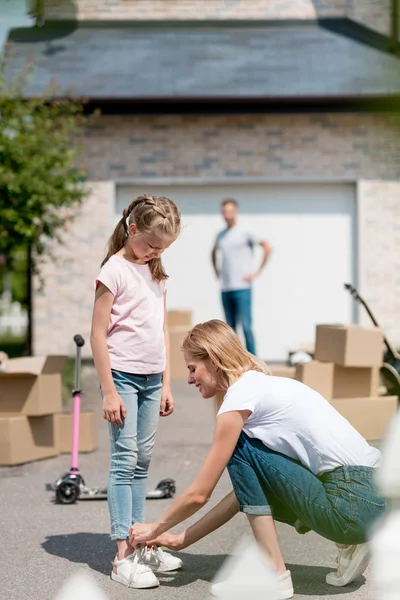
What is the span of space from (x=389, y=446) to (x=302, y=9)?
15.2 m

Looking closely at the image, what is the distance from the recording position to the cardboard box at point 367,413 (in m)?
6.61

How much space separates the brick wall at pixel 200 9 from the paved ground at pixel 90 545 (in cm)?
1039

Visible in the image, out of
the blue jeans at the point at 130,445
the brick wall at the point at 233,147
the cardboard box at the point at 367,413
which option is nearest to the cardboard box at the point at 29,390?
the cardboard box at the point at 367,413

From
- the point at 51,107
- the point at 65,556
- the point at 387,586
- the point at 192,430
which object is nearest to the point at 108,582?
the point at 65,556

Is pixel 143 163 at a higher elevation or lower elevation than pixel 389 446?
higher

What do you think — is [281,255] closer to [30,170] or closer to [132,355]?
[30,170]

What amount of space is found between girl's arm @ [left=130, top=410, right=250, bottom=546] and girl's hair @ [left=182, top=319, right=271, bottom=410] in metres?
0.19

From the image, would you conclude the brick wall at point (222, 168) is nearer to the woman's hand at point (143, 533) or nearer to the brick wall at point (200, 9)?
the brick wall at point (200, 9)

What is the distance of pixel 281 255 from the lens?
13359 mm

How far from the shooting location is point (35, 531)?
181 inches

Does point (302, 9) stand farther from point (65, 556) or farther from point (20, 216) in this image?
point (65, 556)

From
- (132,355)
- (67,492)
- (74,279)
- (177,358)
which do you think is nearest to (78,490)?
(67,492)

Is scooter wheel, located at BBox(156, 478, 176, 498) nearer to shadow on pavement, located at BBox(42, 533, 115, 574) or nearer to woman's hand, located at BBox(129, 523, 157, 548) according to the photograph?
shadow on pavement, located at BBox(42, 533, 115, 574)

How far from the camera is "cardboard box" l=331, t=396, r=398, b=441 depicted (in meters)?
6.61
